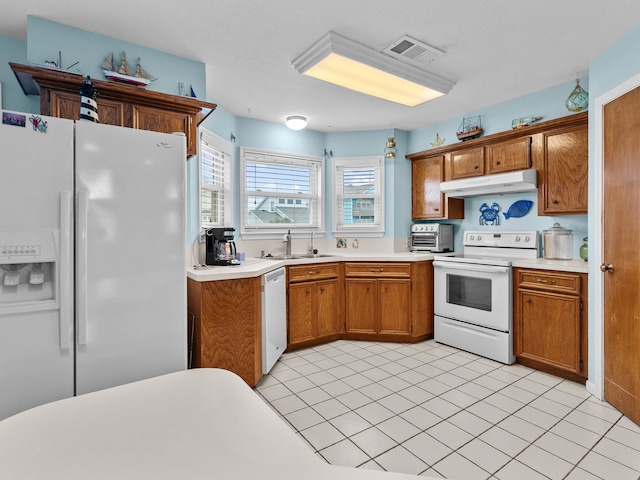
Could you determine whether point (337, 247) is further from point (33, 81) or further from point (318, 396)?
point (33, 81)

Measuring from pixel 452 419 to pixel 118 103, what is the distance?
9.81 ft

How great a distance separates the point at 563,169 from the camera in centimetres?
310

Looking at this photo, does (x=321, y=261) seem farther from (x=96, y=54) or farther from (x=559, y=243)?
(x=96, y=54)

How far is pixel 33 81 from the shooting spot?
2.09 m

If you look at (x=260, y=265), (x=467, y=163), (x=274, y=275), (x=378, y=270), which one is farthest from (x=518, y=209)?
(x=260, y=265)

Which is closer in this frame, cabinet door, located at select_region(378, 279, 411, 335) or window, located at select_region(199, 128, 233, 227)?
window, located at select_region(199, 128, 233, 227)

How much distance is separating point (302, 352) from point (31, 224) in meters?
2.65

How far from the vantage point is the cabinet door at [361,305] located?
3869mm

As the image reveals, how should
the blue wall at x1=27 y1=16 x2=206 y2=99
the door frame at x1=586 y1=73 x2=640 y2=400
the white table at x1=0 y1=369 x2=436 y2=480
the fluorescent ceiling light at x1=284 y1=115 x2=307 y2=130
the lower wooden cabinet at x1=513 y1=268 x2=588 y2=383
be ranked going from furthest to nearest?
the fluorescent ceiling light at x1=284 y1=115 x2=307 y2=130 < the lower wooden cabinet at x1=513 y1=268 x2=588 y2=383 < the door frame at x1=586 y1=73 x2=640 y2=400 < the blue wall at x1=27 y1=16 x2=206 y2=99 < the white table at x1=0 y1=369 x2=436 y2=480

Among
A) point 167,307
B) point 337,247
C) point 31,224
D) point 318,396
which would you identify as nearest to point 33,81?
point 31,224

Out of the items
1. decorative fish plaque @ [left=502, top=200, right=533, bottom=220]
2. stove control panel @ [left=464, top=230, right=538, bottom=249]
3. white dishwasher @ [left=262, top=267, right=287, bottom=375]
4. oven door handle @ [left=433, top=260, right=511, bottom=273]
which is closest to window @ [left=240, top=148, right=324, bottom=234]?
white dishwasher @ [left=262, top=267, right=287, bottom=375]

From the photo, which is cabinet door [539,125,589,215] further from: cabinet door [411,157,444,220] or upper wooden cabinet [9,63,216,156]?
upper wooden cabinet [9,63,216,156]

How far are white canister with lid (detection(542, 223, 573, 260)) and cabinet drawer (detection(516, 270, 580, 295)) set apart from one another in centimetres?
41

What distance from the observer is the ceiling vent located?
240 centimetres
